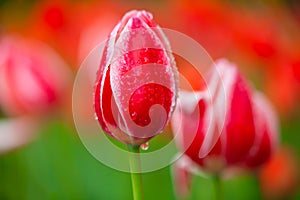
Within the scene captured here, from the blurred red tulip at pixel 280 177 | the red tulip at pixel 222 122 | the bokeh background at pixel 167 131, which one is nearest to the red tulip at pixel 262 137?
the red tulip at pixel 222 122

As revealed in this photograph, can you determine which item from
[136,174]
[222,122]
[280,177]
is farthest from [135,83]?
[280,177]

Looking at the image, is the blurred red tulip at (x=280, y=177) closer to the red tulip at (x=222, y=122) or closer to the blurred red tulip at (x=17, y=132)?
the blurred red tulip at (x=17, y=132)

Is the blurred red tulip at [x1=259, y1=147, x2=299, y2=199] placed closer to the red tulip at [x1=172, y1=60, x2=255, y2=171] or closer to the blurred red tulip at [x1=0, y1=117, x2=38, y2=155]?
the blurred red tulip at [x1=0, y1=117, x2=38, y2=155]

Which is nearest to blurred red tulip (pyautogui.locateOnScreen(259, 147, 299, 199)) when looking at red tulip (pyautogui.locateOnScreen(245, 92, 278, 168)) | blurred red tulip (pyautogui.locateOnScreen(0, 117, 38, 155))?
blurred red tulip (pyautogui.locateOnScreen(0, 117, 38, 155))

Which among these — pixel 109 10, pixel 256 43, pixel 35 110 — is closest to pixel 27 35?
pixel 109 10

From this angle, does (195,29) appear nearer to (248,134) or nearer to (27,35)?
(27,35)

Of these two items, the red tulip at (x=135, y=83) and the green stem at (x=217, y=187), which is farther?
the green stem at (x=217, y=187)
